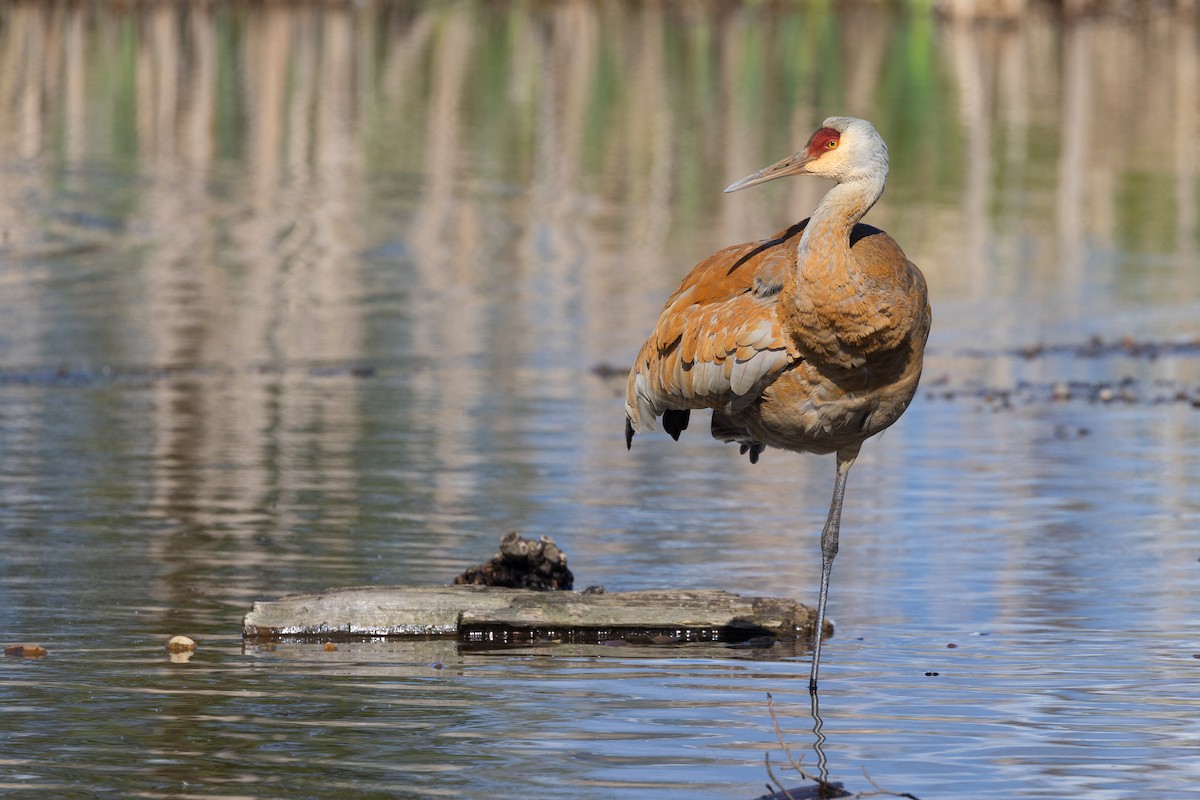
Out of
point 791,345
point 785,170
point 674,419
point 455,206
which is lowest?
point 674,419

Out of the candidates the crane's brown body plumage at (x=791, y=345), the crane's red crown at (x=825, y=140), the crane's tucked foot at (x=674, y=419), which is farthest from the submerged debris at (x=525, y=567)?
the crane's red crown at (x=825, y=140)

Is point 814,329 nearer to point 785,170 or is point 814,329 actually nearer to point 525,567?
point 785,170

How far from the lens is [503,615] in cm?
938

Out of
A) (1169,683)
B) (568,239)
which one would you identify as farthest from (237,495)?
(568,239)

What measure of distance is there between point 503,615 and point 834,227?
2.15 meters

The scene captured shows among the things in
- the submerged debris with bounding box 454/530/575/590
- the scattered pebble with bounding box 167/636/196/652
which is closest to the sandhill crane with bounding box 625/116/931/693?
the submerged debris with bounding box 454/530/575/590

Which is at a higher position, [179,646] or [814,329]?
[814,329]

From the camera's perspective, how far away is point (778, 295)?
29.2ft

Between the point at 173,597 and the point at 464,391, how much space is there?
575cm

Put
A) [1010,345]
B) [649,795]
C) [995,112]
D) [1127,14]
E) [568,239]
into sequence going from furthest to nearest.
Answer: [1127,14] → [995,112] → [568,239] → [1010,345] → [649,795]

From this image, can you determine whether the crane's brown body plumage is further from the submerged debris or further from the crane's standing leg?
the submerged debris

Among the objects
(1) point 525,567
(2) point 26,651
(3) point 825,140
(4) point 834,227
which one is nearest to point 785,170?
(3) point 825,140

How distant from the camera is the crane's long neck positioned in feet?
27.9

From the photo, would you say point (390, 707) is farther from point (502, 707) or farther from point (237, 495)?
point (237, 495)
